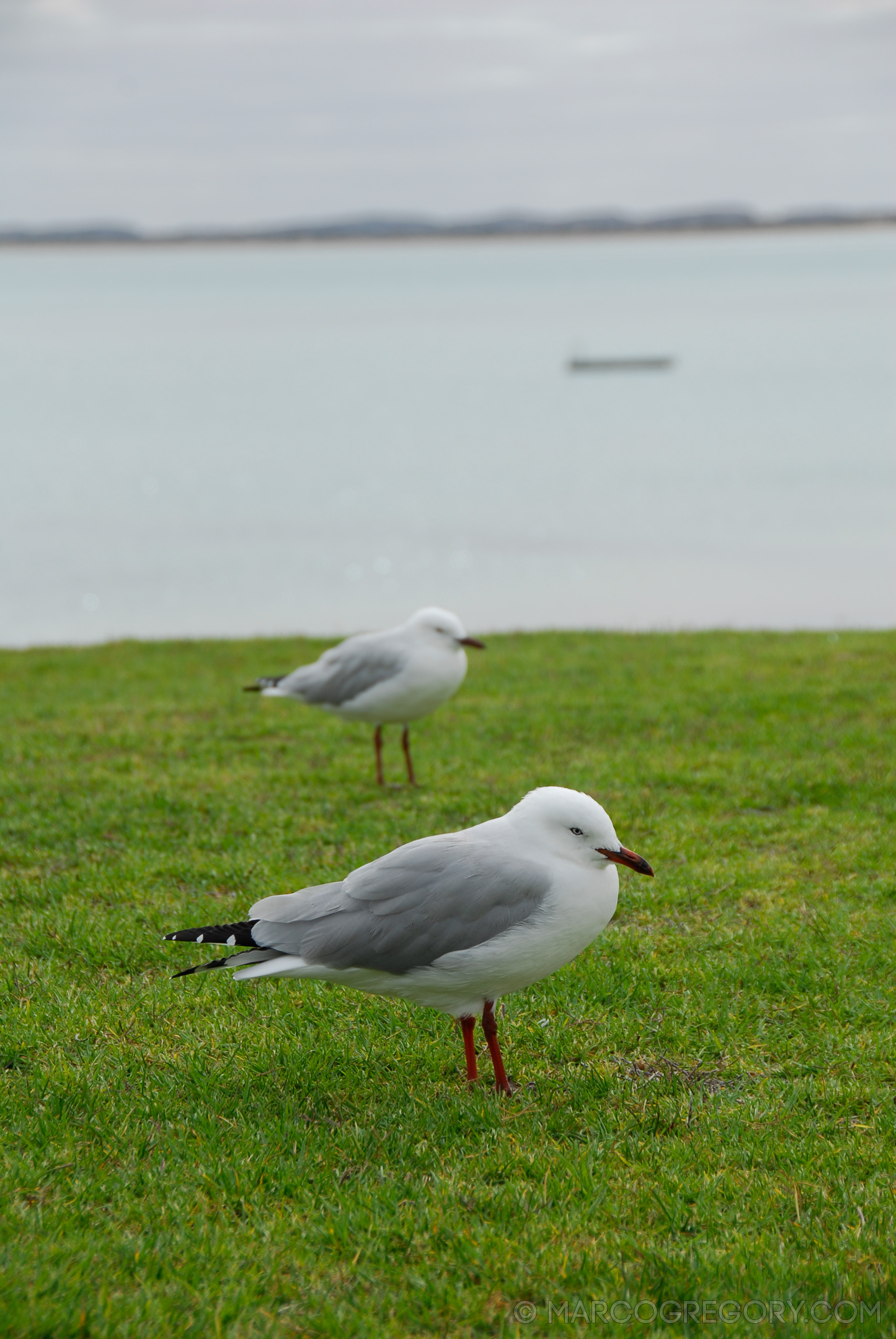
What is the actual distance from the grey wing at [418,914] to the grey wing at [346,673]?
151 inches

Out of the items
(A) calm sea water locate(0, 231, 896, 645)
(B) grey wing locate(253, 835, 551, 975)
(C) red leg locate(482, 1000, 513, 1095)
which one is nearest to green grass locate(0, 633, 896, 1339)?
(C) red leg locate(482, 1000, 513, 1095)

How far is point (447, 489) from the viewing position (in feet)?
99.5

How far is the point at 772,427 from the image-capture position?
3981 centimetres

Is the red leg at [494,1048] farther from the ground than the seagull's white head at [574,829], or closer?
closer

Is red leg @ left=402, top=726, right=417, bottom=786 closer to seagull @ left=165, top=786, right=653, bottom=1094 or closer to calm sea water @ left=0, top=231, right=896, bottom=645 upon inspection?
seagull @ left=165, top=786, right=653, bottom=1094

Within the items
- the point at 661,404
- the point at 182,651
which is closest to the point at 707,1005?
the point at 182,651

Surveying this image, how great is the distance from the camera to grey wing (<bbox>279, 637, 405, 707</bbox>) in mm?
8164

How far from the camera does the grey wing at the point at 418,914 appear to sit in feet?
13.6

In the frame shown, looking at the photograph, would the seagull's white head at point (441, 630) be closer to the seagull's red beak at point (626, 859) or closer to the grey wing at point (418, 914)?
the grey wing at point (418, 914)

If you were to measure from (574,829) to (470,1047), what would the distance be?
3.07 feet

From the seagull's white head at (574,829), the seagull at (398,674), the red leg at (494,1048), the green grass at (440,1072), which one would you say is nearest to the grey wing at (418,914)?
the seagull's white head at (574,829)

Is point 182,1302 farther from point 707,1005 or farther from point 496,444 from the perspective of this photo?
point 496,444

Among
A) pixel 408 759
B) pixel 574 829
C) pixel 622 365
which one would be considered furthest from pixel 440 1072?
pixel 622 365

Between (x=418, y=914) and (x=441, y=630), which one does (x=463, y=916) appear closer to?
(x=418, y=914)
